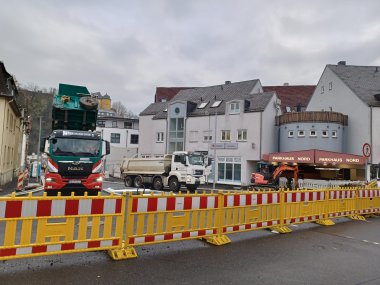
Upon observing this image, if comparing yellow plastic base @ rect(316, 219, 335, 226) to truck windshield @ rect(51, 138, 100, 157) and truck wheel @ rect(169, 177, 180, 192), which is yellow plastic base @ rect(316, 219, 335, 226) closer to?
truck windshield @ rect(51, 138, 100, 157)

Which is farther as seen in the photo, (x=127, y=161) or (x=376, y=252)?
(x=127, y=161)

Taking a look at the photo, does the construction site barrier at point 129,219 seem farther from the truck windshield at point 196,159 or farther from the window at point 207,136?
the window at point 207,136

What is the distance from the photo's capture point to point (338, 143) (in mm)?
36156

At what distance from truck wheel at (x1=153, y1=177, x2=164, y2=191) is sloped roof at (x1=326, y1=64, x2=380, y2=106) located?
2291 cm

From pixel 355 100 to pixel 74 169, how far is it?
103 ft

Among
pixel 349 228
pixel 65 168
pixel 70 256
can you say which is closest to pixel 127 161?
pixel 65 168

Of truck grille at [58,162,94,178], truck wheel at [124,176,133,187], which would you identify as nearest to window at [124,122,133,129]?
truck wheel at [124,176,133,187]

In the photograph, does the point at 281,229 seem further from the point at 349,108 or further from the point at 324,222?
the point at 349,108

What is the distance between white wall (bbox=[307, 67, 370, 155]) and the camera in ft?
117

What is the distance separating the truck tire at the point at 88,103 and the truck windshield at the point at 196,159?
777 centimetres

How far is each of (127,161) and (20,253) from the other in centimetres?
2357

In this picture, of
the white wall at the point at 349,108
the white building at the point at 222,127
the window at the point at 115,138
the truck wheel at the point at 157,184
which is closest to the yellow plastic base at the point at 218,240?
the truck wheel at the point at 157,184

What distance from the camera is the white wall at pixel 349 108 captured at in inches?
1405

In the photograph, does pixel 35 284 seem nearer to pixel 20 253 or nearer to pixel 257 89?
pixel 20 253
